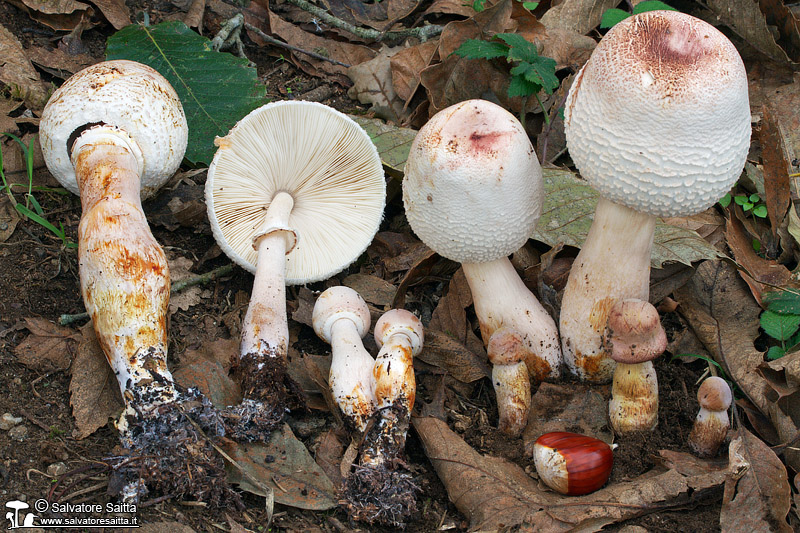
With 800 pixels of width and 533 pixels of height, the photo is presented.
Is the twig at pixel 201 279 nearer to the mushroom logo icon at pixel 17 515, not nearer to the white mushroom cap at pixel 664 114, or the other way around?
the mushroom logo icon at pixel 17 515

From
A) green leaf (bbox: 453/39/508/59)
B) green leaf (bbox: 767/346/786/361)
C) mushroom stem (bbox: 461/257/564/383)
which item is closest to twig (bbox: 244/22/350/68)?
green leaf (bbox: 453/39/508/59)

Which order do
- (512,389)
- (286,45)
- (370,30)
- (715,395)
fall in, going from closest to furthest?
(715,395), (512,389), (286,45), (370,30)


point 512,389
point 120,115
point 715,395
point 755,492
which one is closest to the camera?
point 755,492

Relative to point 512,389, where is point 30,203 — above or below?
above

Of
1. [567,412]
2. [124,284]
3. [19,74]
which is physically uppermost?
[19,74]

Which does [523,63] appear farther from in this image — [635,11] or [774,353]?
[774,353]

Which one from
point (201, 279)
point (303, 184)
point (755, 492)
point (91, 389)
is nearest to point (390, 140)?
point (303, 184)
